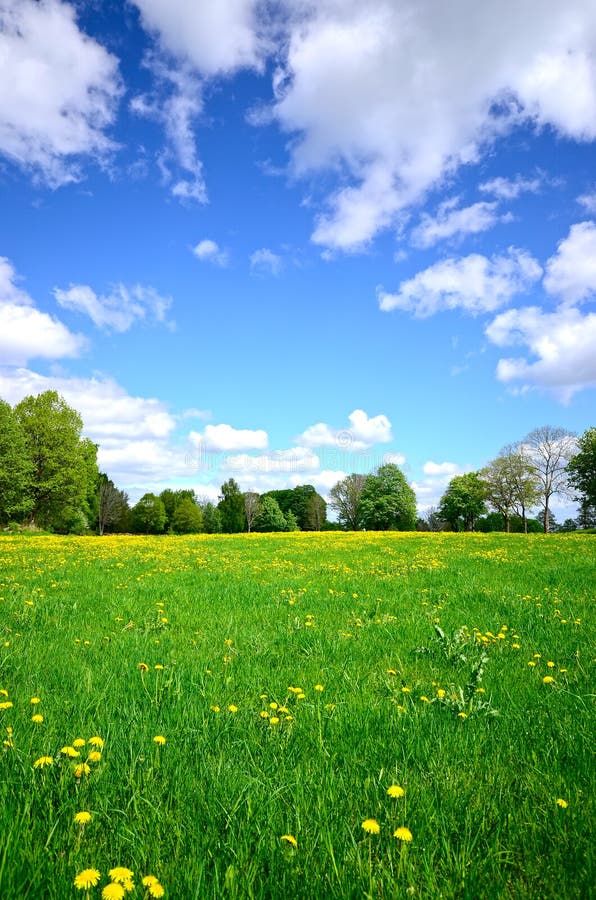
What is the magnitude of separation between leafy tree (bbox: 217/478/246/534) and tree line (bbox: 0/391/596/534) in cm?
20

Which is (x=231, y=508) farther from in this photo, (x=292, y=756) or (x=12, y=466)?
(x=292, y=756)

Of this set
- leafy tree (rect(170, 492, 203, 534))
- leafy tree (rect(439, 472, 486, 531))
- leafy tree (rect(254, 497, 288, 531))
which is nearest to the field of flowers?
leafy tree (rect(439, 472, 486, 531))

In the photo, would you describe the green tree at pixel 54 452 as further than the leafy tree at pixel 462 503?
No

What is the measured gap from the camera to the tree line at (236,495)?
45062 millimetres

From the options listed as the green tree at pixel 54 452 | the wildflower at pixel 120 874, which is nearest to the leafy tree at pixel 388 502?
the green tree at pixel 54 452

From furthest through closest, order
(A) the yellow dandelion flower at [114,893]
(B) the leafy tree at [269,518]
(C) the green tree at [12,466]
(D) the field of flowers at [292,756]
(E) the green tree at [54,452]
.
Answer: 1. (B) the leafy tree at [269,518]
2. (E) the green tree at [54,452]
3. (C) the green tree at [12,466]
4. (D) the field of flowers at [292,756]
5. (A) the yellow dandelion flower at [114,893]

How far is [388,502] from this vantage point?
241 feet

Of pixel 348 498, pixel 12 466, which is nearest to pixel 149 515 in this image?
pixel 348 498

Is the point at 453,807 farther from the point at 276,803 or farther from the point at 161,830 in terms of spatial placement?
the point at 161,830

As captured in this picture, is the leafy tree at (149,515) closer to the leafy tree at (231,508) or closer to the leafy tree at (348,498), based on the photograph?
the leafy tree at (231,508)

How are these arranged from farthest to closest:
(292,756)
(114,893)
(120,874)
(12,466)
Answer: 1. (12,466)
2. (292,756)
3. (120,874)
4. (114,893)

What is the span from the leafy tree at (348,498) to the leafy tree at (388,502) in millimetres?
4835

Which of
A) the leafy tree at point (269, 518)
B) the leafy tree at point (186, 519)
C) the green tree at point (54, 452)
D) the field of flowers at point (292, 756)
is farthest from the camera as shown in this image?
the leafy tree at point (186, 519)

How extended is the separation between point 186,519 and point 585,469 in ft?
213
